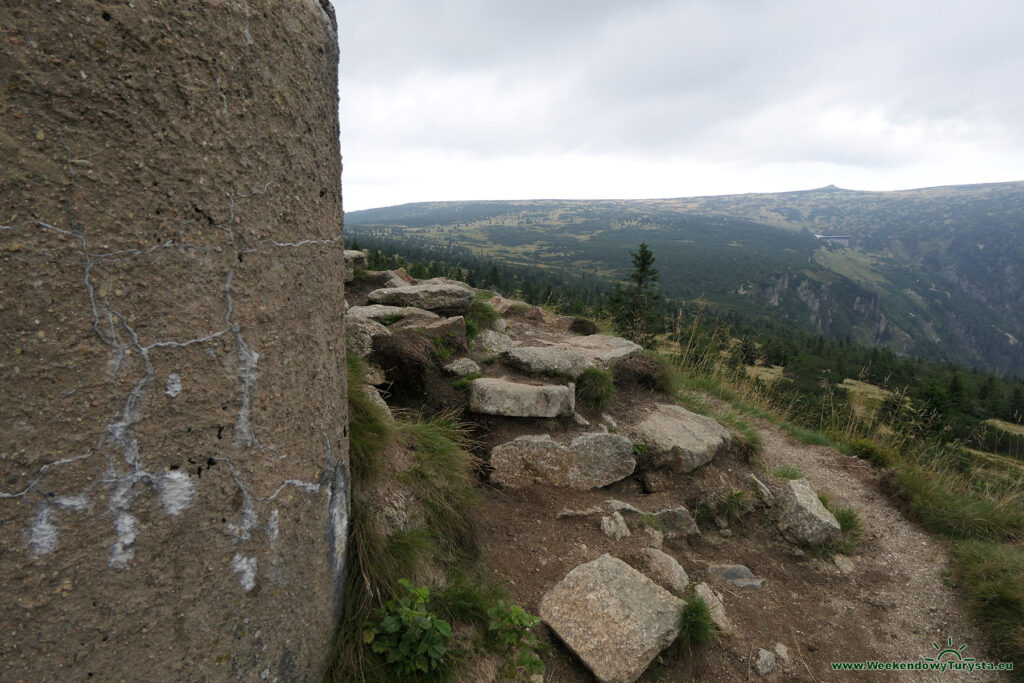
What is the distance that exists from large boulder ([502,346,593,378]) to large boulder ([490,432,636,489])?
1.14m

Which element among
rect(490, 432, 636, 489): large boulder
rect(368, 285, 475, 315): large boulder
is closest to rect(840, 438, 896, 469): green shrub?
rect(490, 432, 636, 489): large boulder

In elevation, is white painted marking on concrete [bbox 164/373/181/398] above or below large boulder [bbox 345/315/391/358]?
above

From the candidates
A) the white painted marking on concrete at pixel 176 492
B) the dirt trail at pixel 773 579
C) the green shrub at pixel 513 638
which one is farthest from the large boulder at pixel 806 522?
the white painted marking on concrete at pixel 176 492

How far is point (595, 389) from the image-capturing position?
20.6 ft

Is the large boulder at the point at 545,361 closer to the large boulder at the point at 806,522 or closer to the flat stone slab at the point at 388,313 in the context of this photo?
the flat stone slab at the point at 388,313

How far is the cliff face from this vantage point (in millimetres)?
1598

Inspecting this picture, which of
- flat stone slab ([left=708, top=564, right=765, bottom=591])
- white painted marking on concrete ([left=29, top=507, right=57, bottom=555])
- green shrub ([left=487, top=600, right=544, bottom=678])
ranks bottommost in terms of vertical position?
flat stone slab ([left=708, top=564, right=765, bottom=591])

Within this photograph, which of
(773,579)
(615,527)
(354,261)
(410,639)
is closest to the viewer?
(410,639)

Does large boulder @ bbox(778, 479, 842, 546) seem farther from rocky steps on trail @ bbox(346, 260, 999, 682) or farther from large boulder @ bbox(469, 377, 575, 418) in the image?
large boulder @ bbox(469, 377, 575, 418)

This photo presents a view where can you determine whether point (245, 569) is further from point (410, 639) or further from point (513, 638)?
point (513, 638)

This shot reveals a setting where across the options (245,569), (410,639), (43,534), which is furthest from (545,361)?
(43,534)

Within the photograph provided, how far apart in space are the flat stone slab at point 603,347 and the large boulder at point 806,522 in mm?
2794

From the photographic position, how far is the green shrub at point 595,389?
626cm

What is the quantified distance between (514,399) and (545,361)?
1142mm
